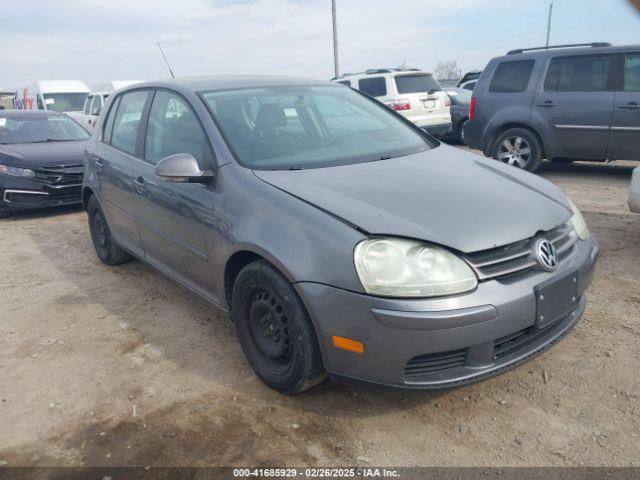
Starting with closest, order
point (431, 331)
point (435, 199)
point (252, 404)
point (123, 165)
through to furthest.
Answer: point (431, 331)
point (435, 199)
point (252, 404)
point (123, 165)

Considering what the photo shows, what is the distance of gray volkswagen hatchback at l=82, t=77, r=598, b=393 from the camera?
2.21m

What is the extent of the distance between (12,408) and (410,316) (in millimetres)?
2164

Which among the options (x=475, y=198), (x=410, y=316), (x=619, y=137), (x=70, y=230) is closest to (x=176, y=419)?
(x=410, y=316)

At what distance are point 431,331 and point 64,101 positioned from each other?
18049 mm

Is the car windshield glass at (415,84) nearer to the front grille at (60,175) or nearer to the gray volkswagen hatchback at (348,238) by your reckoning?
the front grille at (60,175)

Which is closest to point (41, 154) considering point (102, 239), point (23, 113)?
point (23, 113)

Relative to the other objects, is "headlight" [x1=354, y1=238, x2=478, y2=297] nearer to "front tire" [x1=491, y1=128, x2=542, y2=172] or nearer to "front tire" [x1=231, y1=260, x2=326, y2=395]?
"front tire" [x1=231, y1=260, x2=326, y2=395]

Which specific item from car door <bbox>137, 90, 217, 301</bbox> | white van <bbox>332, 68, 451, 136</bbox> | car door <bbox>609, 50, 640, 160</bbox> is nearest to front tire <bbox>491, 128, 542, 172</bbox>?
car door <bbox>609, 50, 640, 160</bbox>

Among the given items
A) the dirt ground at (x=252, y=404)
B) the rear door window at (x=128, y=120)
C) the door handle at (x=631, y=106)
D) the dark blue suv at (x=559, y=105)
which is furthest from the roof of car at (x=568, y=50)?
the rear door window at (x=128, y=120)

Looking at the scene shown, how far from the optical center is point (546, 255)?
241cm

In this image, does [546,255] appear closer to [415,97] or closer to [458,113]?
[415,97]

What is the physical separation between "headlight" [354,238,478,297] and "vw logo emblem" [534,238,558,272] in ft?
1.24

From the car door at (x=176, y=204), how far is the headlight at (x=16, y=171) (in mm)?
3933

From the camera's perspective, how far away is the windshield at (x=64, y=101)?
1691 centimetres
